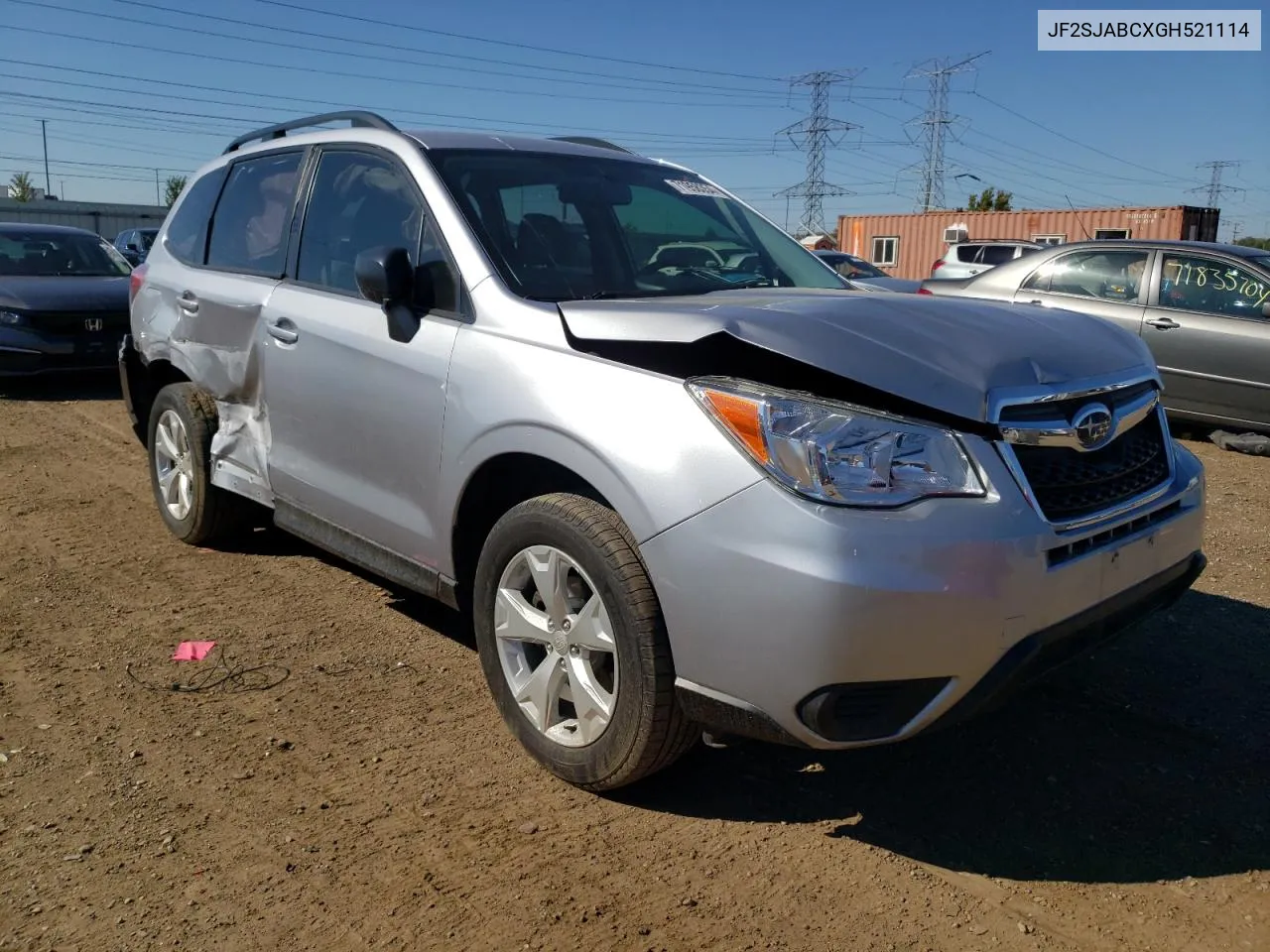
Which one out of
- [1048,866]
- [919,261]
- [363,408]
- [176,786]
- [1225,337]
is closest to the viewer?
[1048,866]

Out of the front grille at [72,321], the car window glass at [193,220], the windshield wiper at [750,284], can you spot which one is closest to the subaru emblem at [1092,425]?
the windshield wiper at [750,284]

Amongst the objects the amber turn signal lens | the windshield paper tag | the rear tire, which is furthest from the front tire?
the rear tire

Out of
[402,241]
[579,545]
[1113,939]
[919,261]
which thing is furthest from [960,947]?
[919,261]

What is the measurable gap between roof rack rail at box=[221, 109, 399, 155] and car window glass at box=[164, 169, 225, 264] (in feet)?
0.65

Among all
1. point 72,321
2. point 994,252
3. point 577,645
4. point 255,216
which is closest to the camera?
point 577,645

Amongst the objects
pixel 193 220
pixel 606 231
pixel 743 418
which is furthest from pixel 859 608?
pixel 193 220

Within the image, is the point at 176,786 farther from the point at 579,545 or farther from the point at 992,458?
the point at 992,458

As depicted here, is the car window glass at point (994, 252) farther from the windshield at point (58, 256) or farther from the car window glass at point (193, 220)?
the car window glass at point (193, 220)

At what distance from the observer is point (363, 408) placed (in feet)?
12.0

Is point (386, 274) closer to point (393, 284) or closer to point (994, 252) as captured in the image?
point (393, 284)

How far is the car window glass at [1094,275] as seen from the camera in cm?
884

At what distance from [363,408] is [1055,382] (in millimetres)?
2202

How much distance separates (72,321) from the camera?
9.82m

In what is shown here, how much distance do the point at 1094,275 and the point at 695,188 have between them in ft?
19.4
